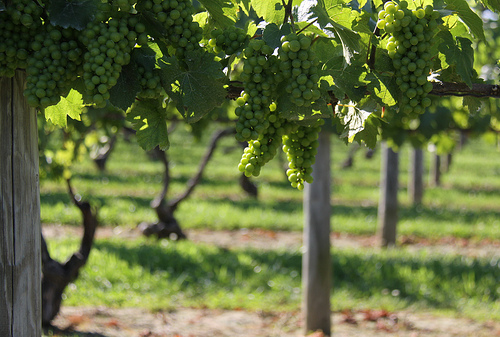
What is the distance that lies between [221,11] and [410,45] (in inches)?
23.4

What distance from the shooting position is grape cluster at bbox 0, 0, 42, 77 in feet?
4.81

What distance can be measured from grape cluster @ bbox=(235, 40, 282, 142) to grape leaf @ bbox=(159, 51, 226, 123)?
0.28ft

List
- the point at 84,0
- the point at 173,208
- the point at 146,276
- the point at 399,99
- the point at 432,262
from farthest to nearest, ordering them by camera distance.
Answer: the point at 173,208, the point at 432,262, the point at 146,276, the point at 399,99, the point at 84,0

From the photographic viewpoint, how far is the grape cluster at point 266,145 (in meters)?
1.74

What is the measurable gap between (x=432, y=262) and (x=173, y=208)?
3.97 metres

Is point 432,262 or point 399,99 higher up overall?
point 399,99

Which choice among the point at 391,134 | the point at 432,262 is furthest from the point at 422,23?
the point at 432,262

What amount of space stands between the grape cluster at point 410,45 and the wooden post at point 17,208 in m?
1.21

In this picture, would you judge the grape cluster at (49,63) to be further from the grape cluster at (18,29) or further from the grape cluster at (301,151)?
the grape cluster at (301,151)

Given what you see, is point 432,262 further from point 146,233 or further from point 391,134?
point 146,233

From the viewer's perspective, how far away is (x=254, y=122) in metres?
1.55

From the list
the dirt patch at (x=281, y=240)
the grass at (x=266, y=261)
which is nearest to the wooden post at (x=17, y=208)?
the grass at (x=266, y=261)

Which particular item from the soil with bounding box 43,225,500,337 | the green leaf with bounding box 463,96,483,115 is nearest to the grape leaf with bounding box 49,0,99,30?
the green leaf with bounding box 463,96,483,115

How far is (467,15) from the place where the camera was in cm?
161
